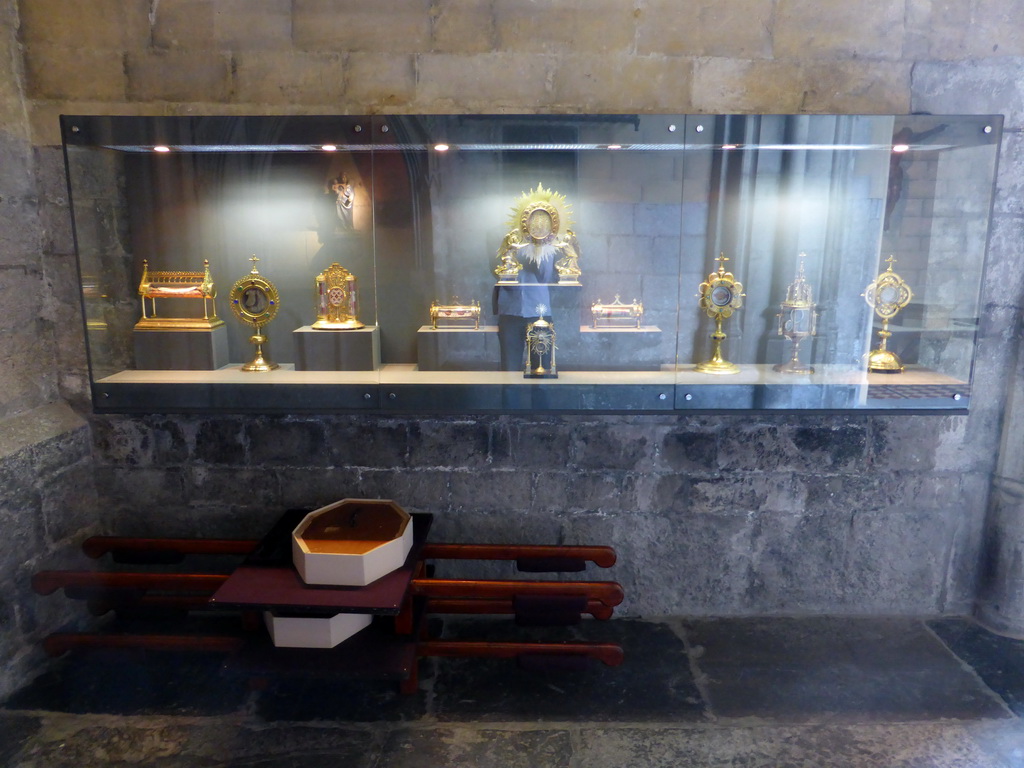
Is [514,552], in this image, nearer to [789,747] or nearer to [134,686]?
[789,747]

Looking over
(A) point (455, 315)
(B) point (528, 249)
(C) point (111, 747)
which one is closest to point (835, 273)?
(B) point (528, 249)

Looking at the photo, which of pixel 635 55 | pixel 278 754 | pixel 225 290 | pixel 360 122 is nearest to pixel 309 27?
pixel 360 122

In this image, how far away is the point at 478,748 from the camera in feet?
8.03

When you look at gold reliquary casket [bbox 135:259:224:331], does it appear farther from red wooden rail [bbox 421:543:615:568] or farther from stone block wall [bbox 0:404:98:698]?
red wooden rail [bbox 421:543:615:568]

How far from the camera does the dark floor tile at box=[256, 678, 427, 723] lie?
2582 mm

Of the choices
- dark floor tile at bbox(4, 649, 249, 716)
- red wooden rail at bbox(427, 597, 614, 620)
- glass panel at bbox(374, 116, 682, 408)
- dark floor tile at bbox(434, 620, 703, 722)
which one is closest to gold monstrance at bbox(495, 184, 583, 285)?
glass panel at bbox(374, 116, 682, 408)

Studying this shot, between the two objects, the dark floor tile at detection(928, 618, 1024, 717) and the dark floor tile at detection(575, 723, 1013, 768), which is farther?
the dark floor tile at detection(928, 618, 1024, 717)

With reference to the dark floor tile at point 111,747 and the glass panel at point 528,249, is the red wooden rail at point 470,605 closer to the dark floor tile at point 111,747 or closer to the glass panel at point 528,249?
the glass panel at point 528,249

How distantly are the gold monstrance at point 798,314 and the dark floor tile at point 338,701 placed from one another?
1.86 metres

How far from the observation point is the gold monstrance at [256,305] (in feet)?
9.09

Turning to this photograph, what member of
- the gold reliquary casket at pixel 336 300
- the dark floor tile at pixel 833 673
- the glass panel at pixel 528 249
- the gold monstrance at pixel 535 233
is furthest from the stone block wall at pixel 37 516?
the dark floor tile at pixel 833 673

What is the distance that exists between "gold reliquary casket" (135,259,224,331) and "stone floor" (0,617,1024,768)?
1.28 metres

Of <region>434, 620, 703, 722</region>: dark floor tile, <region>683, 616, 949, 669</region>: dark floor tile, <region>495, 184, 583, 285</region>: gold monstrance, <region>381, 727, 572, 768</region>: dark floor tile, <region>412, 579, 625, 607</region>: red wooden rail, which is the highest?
<region>495, 184, 583, 285</region>: gold monstrance

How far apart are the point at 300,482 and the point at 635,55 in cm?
222
